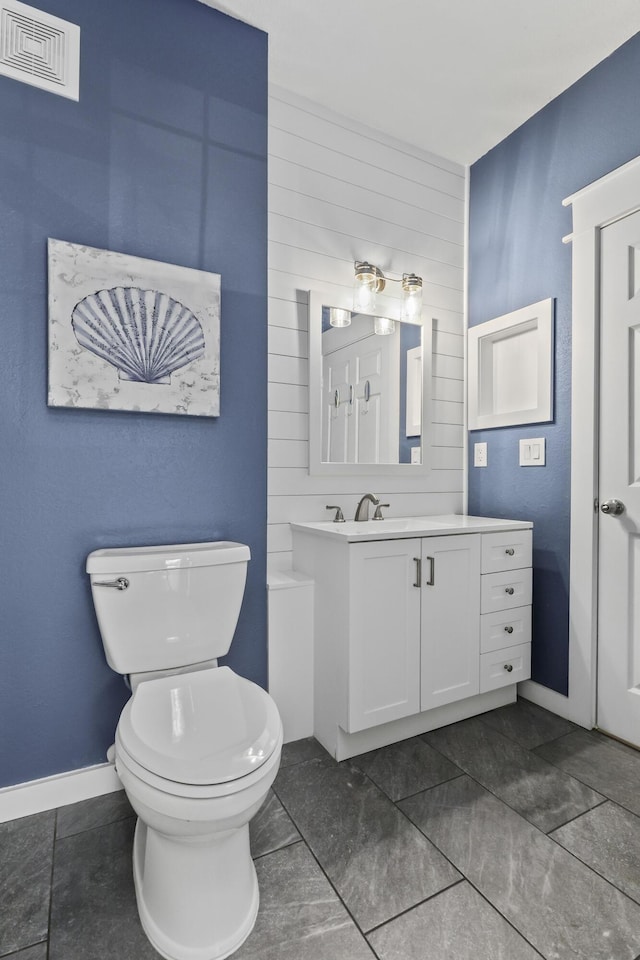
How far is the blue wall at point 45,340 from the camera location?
1548 mm

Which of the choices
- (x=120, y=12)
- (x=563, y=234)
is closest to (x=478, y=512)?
(x=563, y=234)

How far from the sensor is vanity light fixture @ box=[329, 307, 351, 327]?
7.27 ft

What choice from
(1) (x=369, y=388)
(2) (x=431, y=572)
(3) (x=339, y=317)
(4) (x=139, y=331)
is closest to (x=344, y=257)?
(3) (x=339, y=317)

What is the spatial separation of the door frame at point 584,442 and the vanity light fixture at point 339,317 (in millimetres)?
934

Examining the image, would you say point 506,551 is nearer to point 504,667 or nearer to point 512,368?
point 504,667

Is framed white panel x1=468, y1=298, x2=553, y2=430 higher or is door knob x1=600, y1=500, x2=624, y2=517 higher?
framed white panel x1=468, y1=298, x2=553, y2=430

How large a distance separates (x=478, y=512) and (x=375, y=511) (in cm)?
63

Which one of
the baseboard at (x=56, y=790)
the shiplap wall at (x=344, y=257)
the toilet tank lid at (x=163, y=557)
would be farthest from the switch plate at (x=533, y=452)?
the baseboard at (x=56, y=790)

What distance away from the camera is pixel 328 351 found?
219cm

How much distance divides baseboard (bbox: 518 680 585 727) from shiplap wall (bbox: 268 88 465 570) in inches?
34.8

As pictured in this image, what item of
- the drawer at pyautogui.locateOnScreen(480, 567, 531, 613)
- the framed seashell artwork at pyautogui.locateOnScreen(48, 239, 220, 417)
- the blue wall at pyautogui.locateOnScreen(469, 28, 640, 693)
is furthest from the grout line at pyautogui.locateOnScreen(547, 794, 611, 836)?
the framed seashell artwork at pyautogui.locateOnScreen(48, 239, 220, 417)

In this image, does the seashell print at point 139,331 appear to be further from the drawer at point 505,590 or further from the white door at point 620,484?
the white door at point 620,484

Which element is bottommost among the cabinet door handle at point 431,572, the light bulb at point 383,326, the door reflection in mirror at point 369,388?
the cabinet door handle at point 431,572

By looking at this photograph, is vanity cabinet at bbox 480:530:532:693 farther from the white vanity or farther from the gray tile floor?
the gray tile floor
